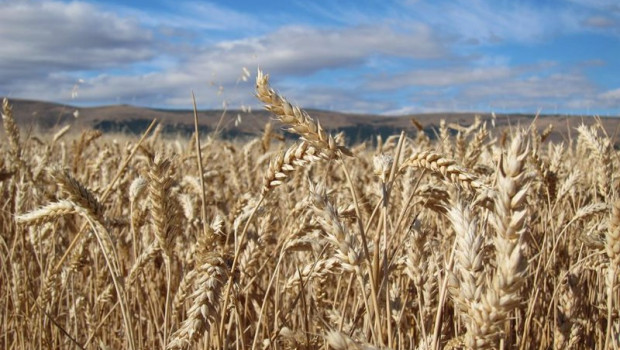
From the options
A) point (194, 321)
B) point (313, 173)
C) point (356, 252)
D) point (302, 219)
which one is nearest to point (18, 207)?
point (302, 219)

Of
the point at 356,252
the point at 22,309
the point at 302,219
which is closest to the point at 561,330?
the point at 302,219

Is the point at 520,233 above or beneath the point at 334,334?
above

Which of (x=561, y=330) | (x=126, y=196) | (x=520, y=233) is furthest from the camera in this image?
(x=126, y=196)

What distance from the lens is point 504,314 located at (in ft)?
2.52

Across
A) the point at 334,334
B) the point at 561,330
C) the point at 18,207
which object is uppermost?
the point at 334,334

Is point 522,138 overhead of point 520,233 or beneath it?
overhead

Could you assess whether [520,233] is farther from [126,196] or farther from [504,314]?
[126,196]

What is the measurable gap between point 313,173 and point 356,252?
11.0 ft

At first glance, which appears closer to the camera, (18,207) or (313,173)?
(18,207)

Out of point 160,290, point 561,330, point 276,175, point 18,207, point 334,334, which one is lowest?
point 160,290

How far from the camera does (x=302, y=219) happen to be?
1634mm

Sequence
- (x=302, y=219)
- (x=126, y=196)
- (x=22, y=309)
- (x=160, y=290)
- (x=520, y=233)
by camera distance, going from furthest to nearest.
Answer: (x=126, y=196) < (x=160, y=290) < (x=22, y=309) < (x=302, y=219) < (x=520, y=233)

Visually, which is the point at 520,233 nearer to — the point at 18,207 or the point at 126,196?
the point at 18,207

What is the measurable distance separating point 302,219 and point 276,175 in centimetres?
47
